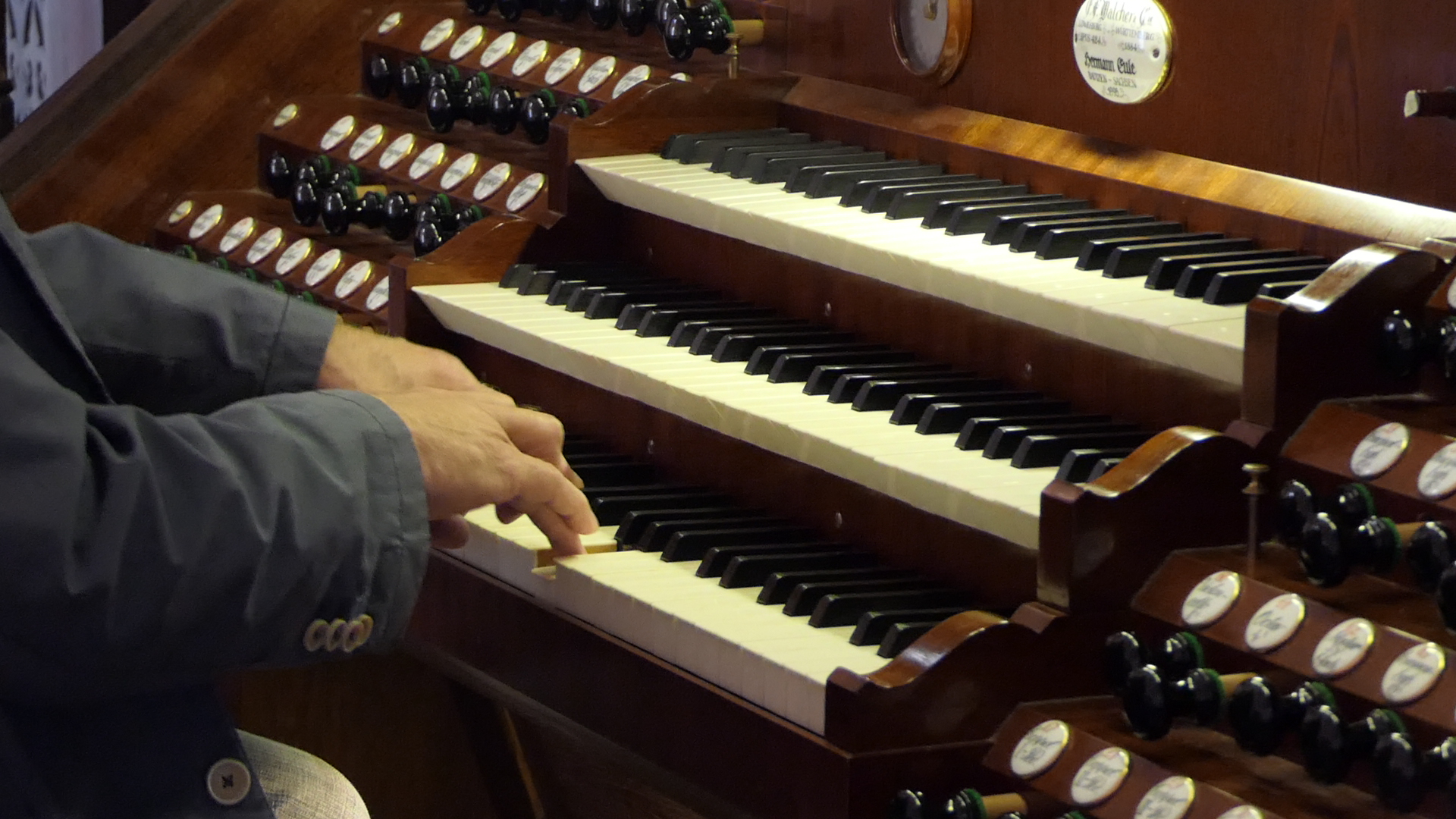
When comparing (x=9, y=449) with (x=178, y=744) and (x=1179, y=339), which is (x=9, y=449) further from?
(x=1179, y=339)

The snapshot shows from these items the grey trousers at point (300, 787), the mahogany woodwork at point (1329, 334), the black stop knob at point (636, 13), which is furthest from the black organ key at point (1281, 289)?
the black stop knob at point (636, 13)

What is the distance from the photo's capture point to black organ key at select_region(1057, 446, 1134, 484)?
181 centimetres

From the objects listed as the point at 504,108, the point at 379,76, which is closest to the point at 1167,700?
the point at 504,108

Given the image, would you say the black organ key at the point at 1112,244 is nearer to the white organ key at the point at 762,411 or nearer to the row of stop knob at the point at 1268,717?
the white organ key at the point at 762,411

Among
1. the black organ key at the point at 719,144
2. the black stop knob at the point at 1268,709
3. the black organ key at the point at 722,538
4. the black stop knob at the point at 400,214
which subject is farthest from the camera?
the black stop knob at the point at 400,214

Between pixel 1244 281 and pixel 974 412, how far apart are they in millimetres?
295

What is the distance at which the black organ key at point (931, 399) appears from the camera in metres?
2.03

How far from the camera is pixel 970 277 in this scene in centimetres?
203

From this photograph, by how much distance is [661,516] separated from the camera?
219cm

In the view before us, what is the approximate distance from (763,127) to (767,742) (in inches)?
45.6

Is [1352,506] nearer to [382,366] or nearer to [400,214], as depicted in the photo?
[382,366]

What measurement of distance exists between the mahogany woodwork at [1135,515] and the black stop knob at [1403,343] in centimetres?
14

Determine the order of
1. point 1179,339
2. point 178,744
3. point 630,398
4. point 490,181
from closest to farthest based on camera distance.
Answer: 1. point 178,744
2. point 1179,339
3. point 630,398
4. point 490,181

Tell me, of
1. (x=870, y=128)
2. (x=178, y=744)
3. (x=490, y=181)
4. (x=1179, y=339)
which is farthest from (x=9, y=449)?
(x=490, y=181)
